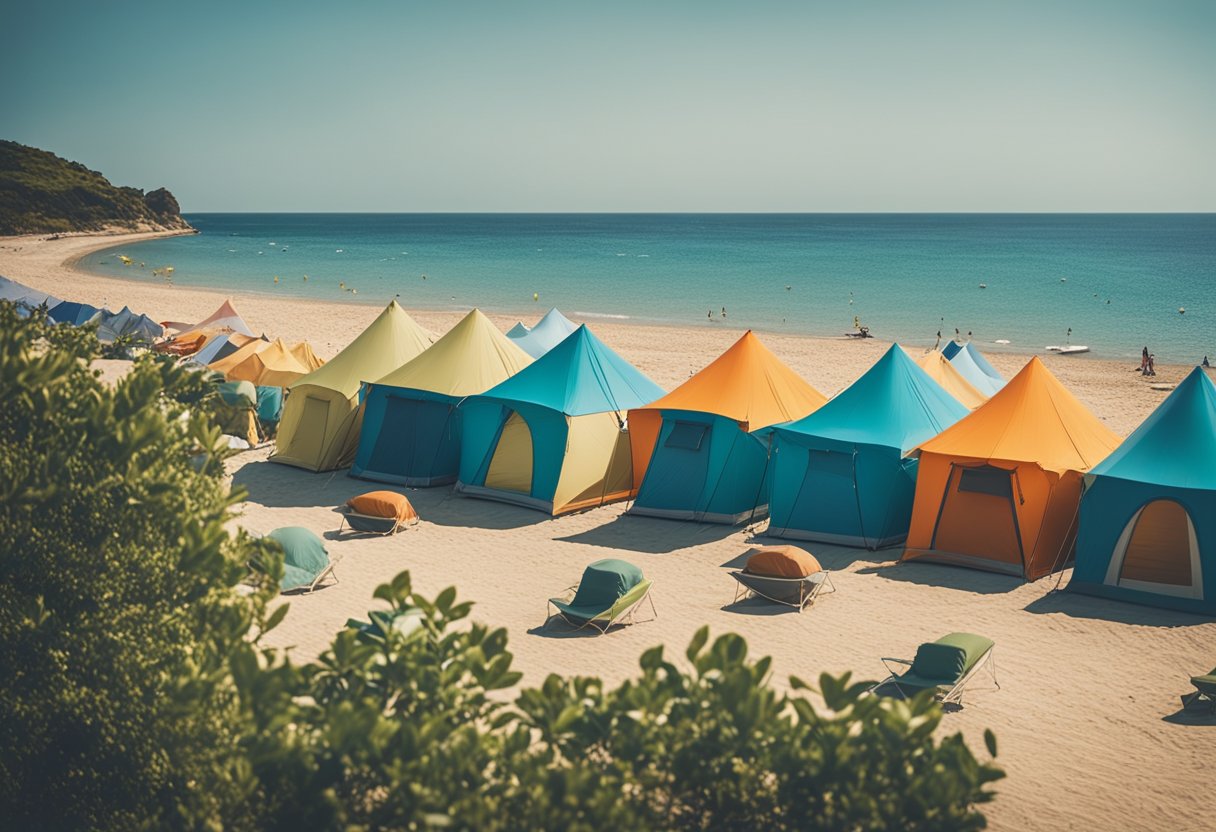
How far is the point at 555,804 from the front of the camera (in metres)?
5.06

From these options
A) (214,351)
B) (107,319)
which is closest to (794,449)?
(214,351)

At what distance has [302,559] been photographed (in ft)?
40.8

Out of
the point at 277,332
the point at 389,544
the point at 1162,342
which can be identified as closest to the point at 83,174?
the point at 277,332

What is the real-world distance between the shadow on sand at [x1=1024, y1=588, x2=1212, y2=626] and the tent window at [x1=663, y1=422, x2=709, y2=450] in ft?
17.8

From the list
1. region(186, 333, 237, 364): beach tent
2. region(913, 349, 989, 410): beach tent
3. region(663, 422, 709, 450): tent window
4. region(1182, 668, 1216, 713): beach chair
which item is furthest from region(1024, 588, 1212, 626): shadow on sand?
region(186, 333, 237, 364): beach tent

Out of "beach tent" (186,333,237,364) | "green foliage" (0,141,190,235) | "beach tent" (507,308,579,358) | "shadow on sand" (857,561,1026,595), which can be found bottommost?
"shadow on sand" (857,561,1026,595)

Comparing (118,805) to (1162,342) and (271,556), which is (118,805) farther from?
(1162,342)

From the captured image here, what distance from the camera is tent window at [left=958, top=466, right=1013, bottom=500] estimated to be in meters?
13.8

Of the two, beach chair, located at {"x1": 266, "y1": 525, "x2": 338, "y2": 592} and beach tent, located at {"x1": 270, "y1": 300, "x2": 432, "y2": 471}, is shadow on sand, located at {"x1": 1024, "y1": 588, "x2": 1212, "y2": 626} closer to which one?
beach chair, located at {"x1": 266, "y1": 525, "x2": 338, "y2": 592}

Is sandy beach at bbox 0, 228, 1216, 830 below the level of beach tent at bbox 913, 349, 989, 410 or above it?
below

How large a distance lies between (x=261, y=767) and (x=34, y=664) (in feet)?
6.39

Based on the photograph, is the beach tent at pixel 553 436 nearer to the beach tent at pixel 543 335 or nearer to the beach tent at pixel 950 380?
the beach tent at pixel 950 380

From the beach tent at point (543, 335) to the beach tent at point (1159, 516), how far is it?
47.1ft

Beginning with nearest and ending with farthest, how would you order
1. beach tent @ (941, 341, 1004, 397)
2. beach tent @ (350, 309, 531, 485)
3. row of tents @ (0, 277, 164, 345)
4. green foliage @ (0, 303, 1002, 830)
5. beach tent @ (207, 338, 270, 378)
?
green foliage @ (0, 303, 1002, 830) → beach tent @ (350, 309, 531, 485) → beach tent @ (941, 341, 1004, 397) → beach tent @ (207, 338, 270, 378) → row of tents @ (0, 277, 164, 345)
